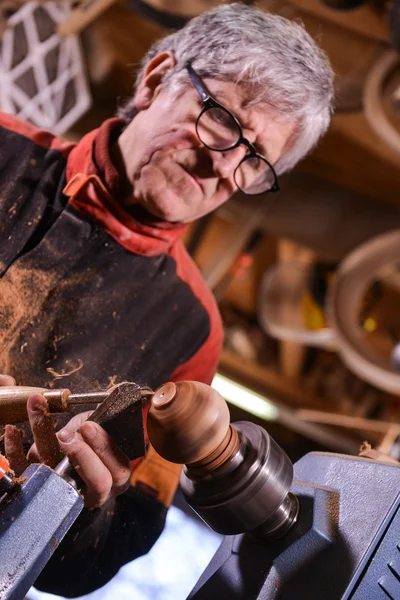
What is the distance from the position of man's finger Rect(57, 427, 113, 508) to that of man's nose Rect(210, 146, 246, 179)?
2.17 ft

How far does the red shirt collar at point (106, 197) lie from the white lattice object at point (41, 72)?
1279 mm

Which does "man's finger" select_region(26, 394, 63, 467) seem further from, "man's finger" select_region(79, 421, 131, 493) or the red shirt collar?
the red shirt collar

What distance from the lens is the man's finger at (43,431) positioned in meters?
0.69

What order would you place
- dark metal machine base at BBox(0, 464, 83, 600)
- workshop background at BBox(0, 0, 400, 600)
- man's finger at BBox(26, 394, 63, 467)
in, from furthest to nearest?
workshop background at BBox(0, 0, 400, 600), man's finger at BBox(26, 394, 63, 467), dark metal machine base at BBox(0, 464, 83, 600)

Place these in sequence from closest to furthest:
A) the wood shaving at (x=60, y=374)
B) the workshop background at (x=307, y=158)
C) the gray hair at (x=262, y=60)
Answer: the wood shaving at (x=60, y=374) → the gray hair at (x=262, y=60) → the workshop background at (x=307, y=158)

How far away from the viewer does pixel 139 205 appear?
1.15 meters

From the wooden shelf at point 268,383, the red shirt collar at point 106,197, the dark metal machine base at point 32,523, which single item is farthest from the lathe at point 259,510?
the wooden shelf at point 268,383

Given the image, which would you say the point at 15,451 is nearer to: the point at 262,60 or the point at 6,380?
the point at 6,380

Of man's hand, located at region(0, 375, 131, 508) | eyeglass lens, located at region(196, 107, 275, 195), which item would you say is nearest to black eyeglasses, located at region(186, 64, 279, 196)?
eyeglass lens, located at region(196, 107, 275, 195)

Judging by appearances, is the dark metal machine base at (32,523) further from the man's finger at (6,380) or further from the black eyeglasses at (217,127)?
the black eyeglasses at (217,127)

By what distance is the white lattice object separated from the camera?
2.35 m

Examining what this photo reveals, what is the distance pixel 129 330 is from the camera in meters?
1.09

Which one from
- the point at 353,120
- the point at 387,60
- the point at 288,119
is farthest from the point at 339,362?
the point at 288,119

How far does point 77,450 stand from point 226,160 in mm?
705
